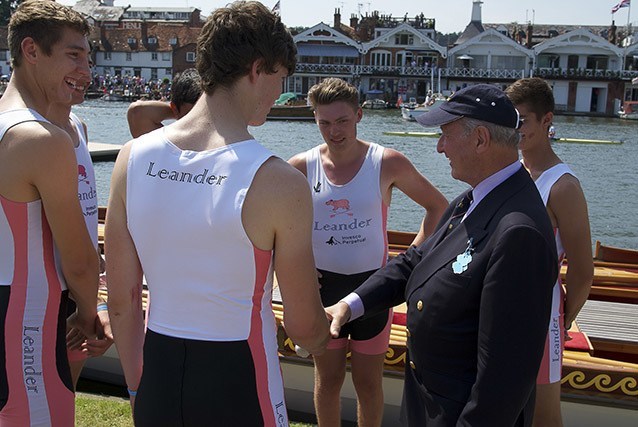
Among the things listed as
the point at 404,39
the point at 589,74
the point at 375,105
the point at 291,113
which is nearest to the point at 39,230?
the point at 291,113

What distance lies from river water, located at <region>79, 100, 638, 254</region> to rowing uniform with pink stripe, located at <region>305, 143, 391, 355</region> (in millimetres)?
12459

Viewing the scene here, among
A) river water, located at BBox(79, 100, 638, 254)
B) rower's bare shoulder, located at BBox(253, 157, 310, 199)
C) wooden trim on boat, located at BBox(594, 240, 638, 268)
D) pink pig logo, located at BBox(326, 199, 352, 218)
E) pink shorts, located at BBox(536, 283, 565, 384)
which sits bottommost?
Answer: river water, located at BBox(79, 100, 638, 254)

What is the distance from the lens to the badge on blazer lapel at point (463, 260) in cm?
222

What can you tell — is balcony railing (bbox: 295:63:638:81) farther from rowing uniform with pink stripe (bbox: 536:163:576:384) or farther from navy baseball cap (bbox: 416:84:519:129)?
navy baseball cap (bbox: 416:84:519:129)

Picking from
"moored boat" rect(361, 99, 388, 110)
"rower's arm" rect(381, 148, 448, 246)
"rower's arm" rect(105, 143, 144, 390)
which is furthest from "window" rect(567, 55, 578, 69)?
"rower's arm" rect(105, 143, 144, 390)

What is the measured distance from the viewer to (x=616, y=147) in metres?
36.2

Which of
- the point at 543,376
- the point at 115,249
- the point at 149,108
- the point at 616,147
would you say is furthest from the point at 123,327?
the point at 616,147

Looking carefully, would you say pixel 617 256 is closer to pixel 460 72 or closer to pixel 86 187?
pixel 86 187

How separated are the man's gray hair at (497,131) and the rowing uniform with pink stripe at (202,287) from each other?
29.7 inches

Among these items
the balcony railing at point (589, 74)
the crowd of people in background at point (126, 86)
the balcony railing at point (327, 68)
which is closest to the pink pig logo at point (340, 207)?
the balcony railing at point (589, 74)

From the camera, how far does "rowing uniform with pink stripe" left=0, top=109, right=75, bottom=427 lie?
2400 millimetres

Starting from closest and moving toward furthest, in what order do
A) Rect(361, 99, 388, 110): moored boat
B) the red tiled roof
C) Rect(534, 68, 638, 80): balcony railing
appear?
Rect(534, 68, 638, 80): balcony railing, Rect(361, 99, 388, 110): moored boat, the red tiled roof

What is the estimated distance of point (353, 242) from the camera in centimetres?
384

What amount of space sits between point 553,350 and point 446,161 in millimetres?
24964
